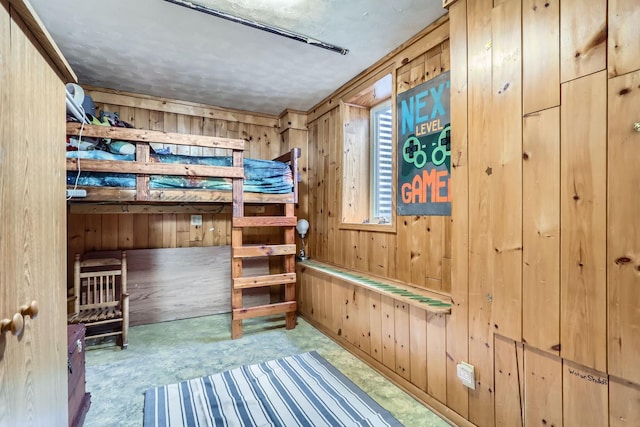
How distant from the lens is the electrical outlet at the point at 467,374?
1.50 m

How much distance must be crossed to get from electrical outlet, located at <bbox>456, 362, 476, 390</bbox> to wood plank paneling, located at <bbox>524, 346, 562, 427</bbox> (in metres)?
0.24

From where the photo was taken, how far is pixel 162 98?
10.5 ft

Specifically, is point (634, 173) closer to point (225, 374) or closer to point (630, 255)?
point (630, 255)

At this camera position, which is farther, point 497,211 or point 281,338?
point 281,338

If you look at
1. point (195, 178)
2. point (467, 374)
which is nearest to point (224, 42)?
point (195, 178)

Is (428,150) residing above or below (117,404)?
above

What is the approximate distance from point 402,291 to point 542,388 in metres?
0.88

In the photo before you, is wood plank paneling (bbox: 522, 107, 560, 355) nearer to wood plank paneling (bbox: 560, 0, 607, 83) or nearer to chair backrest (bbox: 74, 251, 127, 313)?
wood plank paneling (bbox: 560, 0, 607, 83)

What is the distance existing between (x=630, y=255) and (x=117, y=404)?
2.59m

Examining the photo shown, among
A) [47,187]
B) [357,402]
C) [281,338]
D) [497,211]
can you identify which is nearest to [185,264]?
[281,338]

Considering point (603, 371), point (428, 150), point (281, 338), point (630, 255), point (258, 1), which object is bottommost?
point (281, 338)

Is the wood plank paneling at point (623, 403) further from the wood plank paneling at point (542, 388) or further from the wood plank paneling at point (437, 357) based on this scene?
the wood plank paneling at point (437, 357)

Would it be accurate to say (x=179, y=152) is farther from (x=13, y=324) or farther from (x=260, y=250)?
(x=13, y=324)

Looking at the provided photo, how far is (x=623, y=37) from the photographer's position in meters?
1.03
